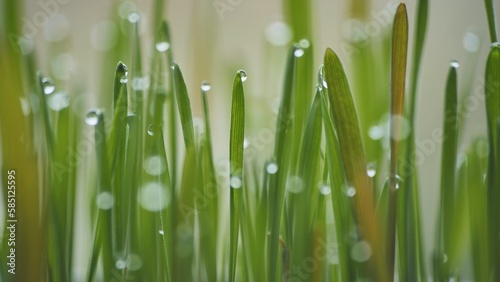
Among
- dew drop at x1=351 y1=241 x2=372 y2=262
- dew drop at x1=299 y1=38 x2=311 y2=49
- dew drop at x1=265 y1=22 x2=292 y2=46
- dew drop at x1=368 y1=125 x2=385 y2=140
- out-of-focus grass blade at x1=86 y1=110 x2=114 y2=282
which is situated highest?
dew drop at x1=265 y1=22 x2=292 y2=46

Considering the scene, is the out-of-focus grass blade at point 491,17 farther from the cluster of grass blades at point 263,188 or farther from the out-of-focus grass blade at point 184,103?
the out-of-focus grass blade at point 184,103

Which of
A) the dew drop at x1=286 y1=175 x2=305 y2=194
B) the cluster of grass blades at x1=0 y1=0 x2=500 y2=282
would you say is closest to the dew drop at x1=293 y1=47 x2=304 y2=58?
the cluster of grass blades at x1=0 y1=0 x2=500 y2=282

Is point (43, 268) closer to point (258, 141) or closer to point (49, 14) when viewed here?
point (258, 141)

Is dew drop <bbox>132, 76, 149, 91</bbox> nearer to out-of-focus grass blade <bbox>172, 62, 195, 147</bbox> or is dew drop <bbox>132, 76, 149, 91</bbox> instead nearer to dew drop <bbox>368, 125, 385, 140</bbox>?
out-of-focus grass blade <bbox>172, 62, 195, 147</bbox>

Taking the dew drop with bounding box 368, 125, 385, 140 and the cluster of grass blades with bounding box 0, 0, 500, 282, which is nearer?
the cluster of grass blades with bounding box 0, 0, 500, 282

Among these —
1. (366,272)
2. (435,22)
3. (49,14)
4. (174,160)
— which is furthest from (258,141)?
(435,22)

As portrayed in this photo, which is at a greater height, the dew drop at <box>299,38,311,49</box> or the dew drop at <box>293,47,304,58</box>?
the dew drop at <box>299,38,311,49</box>
